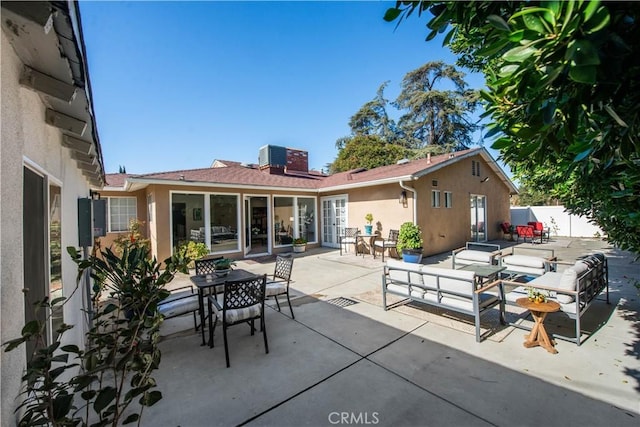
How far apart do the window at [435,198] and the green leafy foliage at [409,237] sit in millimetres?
1969

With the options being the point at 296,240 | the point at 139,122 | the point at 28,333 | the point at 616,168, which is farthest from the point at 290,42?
the point at 28,333

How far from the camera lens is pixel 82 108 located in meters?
2.08

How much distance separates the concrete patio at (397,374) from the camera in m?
2.47

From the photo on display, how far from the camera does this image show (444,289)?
4266mm

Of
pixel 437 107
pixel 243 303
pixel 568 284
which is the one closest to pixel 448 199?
pixel 568 284

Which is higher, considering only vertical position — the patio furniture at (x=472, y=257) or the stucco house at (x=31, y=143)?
the stucco house at (x=31, y=143)

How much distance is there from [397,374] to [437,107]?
2725 cm

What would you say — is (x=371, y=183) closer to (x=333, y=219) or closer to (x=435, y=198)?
(x=435, y=198)

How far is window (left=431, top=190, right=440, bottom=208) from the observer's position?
422 inches

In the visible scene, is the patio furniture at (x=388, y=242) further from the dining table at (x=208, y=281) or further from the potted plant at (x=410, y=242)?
the dining table at (x=208, y=281)

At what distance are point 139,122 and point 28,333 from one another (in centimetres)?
967

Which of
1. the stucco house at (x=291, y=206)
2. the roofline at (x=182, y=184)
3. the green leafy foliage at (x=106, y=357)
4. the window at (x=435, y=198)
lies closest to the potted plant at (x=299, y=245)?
the stucco house at (x=291, y=206)

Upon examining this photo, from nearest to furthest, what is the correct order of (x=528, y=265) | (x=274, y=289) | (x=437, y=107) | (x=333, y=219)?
1. (x=274, y=289)
2. (x=528, y=265)
3. (x=333, y=219)
4. (x=437, y=107)

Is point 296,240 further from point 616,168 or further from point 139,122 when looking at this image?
point 616,168
